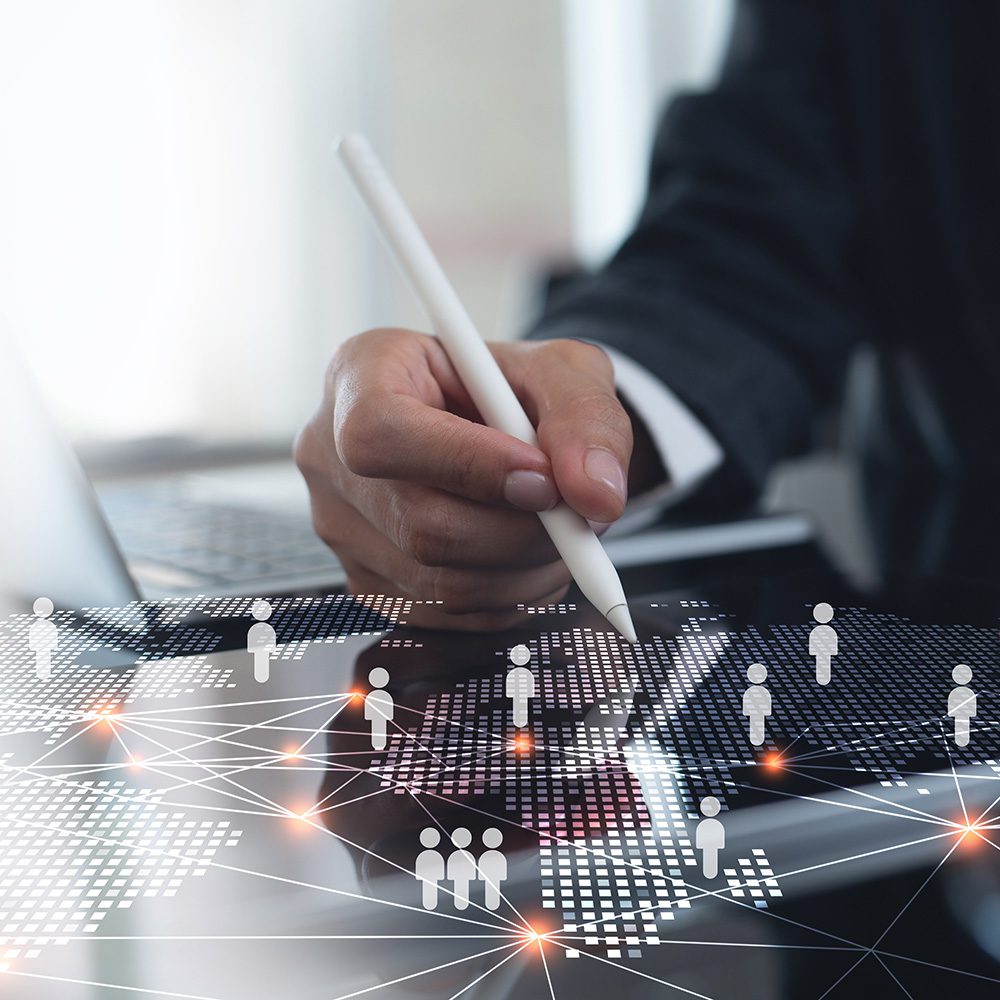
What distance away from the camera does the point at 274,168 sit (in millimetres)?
1294

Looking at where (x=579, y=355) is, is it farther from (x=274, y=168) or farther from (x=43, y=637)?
(x=274, y=168)

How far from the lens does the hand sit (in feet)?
0.67

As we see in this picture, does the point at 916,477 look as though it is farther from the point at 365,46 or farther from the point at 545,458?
the point at 365,46

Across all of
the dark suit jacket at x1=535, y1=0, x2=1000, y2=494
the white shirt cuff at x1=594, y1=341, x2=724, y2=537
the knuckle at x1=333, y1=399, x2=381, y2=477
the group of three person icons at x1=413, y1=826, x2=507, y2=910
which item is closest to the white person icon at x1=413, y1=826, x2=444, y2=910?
the group of three person icons at x1=413, y1=826, x2=507, y2=910

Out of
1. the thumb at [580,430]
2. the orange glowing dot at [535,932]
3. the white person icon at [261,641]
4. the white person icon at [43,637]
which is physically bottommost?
the white person icon at [261,641]

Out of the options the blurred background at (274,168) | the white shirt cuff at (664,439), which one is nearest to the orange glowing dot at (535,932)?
the white shirt cuff at (664,439)

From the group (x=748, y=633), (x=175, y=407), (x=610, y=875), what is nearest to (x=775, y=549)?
(x=748, y=633)

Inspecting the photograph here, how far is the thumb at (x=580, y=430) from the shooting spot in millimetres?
199

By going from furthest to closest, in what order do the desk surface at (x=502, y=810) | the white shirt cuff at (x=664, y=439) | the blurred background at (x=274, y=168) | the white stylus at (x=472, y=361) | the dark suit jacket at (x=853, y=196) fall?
the blurred background at (x=274, y=168), the dark suit jacket at (x=853, y=196), the white shirt cuff at (x=664, y=439), the white stylus at (x=472, y=361), the desk surface at (x=502, y=810)

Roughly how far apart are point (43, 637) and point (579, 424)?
0.12 m

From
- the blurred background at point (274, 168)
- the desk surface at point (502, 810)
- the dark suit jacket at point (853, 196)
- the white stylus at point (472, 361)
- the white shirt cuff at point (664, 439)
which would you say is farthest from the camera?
the blurred background at point (274, 168)

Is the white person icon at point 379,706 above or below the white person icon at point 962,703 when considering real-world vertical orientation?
above

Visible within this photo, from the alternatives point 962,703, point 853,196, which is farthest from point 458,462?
point 853,196

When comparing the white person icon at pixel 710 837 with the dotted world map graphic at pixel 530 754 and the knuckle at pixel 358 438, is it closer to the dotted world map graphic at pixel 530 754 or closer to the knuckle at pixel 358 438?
the dotted world map graphic at pixel 530 754
